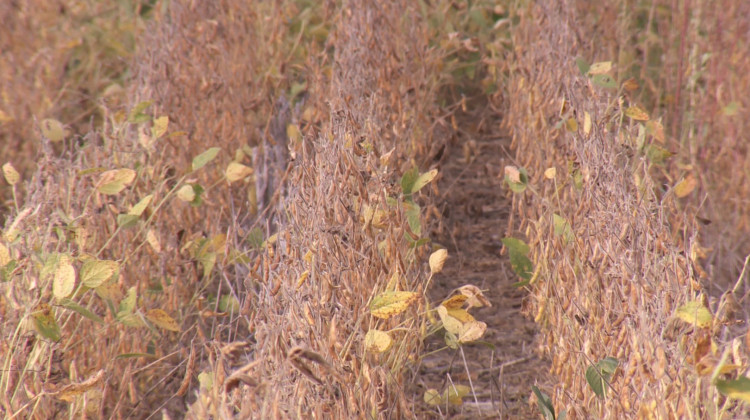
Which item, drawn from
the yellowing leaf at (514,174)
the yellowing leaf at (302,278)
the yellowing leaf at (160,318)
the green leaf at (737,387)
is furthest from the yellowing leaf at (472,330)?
the yellowing leaf at (160,318)

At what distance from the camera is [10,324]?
178 cm

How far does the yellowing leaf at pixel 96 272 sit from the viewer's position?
1.71 metres

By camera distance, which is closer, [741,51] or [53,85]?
[741,51]

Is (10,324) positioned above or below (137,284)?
above

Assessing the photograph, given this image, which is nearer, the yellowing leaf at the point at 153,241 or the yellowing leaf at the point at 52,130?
the yellowing leaf at the point at 153,241

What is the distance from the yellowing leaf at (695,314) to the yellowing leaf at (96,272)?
1150 millimetres

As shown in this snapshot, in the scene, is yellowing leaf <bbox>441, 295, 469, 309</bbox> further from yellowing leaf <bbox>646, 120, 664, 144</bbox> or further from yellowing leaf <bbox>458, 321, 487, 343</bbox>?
yellowing leaf <bbox>646, 120, 664, 144</bbox>

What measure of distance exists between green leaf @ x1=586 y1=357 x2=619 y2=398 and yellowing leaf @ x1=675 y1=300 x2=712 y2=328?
0.22 metres

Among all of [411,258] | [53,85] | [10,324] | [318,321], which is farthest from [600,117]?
[53,85]

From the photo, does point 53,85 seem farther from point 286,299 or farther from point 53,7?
point 286,299

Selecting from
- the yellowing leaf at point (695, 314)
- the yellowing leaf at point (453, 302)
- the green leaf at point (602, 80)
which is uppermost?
the yellowing leaf at point (695, 314)

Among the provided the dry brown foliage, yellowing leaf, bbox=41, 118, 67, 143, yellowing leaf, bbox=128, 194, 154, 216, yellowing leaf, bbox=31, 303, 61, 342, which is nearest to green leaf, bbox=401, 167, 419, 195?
the dry brown foliage

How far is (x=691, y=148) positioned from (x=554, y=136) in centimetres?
61

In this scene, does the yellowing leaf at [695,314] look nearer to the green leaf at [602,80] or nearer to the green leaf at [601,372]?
the green leaf at [601,372]
